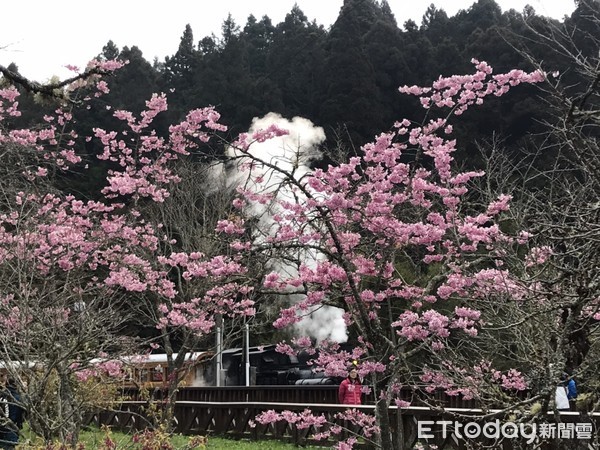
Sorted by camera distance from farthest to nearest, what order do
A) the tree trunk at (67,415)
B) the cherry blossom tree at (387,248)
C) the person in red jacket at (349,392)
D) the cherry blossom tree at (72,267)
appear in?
the person in red jacket at (349,392), the cherry blossom tree at (387,248), the cherry blossom tree at (72,267), the tree trunk at (67,415)

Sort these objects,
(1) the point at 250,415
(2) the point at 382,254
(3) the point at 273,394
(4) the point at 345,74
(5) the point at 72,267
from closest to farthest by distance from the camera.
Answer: (2) the point at 382,254 → (5) the point at 72,267 → (1) the point at 250,415 → (3) the point at 273,394 → (4) the point at 345,74

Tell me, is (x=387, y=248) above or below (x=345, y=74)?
below

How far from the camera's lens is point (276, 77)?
1417 inches

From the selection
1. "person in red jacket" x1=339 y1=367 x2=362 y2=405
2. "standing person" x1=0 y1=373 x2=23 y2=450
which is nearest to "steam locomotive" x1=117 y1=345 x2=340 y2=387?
"person in red jacket" x1=339 y1=367 x2=362 y2=405

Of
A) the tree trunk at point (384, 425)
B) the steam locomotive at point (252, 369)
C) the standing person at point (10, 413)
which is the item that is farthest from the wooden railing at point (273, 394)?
the tree trunk at point (384, 425)

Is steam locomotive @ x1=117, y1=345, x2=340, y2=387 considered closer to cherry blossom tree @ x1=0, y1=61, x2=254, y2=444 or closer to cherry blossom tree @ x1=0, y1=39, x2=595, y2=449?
cherry blossom tree @ x1=0, y1=61, x2=254, y2=444

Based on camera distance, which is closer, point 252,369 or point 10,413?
point 10,413

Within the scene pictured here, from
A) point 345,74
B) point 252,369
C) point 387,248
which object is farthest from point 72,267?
point 345,74

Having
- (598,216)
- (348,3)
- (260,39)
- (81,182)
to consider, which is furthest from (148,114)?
(260,39)

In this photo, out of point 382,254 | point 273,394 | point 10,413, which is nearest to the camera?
point 382,254

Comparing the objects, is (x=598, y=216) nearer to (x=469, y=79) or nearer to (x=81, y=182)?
(x=469, y=79)

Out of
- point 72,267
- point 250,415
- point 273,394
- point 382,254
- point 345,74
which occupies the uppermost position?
point 345,74

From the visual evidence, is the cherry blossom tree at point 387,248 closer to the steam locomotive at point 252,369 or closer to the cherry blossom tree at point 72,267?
the cherry blossom tree at point 72,267

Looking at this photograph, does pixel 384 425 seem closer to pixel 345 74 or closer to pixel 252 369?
pixel 252 369
